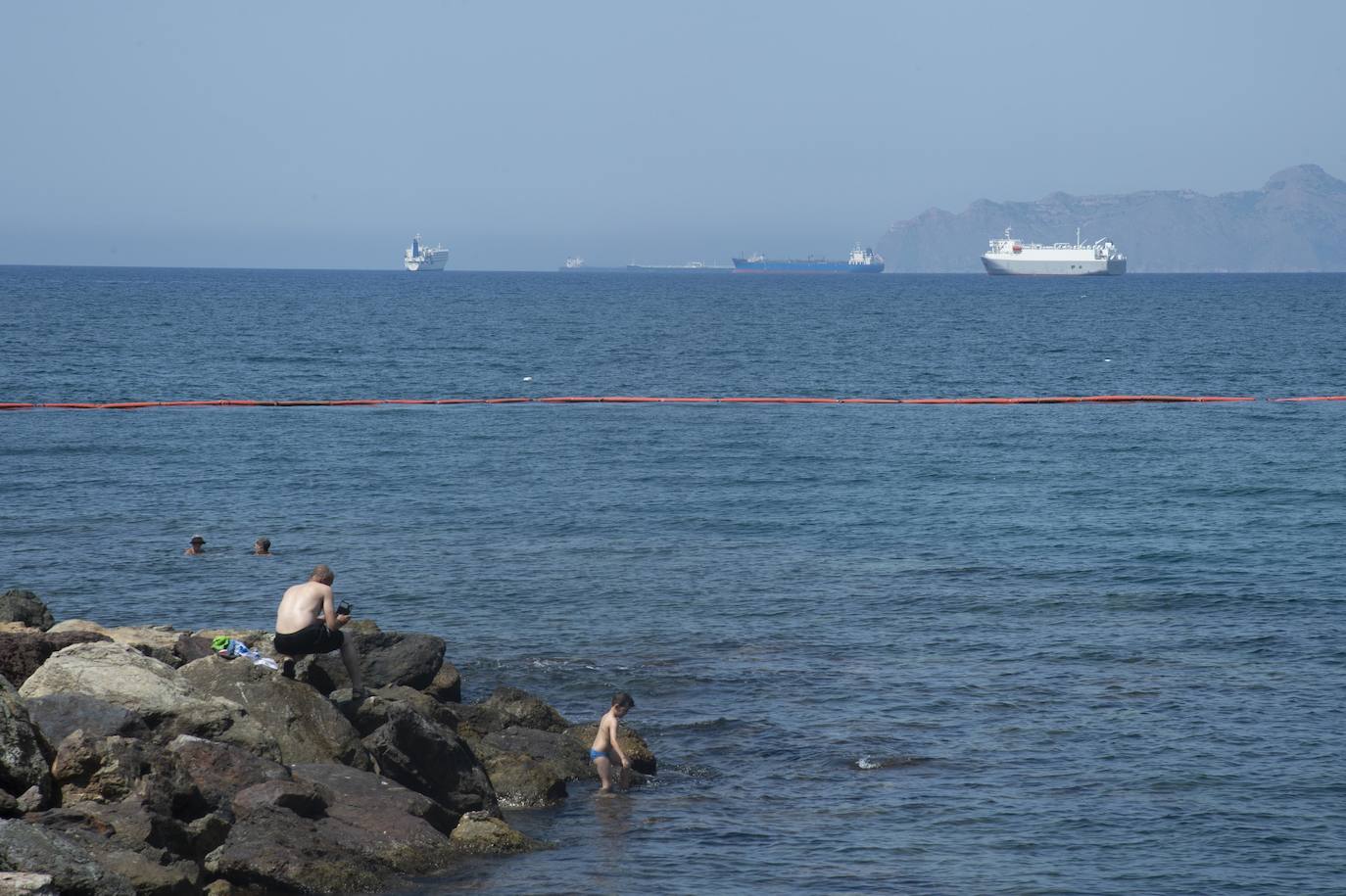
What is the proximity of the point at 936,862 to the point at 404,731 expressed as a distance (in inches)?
243

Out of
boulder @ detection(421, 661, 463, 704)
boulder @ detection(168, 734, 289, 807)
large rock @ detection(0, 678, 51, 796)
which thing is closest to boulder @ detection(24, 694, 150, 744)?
boulder @ detection(168, 734, 289, 807)

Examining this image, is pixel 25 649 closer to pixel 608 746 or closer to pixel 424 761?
pixel 424 761

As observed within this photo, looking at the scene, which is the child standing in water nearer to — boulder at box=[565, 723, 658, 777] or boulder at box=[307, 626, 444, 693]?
boulder at box=[565, 723, 658, 777]

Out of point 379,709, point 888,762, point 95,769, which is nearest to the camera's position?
point 95,769

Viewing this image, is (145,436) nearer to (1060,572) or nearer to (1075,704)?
(1060,572)

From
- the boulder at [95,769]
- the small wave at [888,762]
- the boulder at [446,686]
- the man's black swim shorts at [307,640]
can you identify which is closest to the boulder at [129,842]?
the boulder at [95,769]

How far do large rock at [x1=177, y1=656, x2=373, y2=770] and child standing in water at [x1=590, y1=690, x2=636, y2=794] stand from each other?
2.99 meters

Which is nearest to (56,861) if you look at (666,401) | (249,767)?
(249,767)

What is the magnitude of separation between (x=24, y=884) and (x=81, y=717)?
4.19 meters

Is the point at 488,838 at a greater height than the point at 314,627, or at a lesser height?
lesser

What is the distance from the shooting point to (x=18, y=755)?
43.9 ft

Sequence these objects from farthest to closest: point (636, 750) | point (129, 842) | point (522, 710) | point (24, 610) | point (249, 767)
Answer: point (24, 610) < point (522, 710) < point (636, 750) < point (249, 767) < point (129, 842)

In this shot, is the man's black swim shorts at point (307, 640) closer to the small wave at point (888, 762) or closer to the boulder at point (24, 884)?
the boulder at point (24, 884)

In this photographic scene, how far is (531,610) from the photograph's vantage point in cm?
2661
